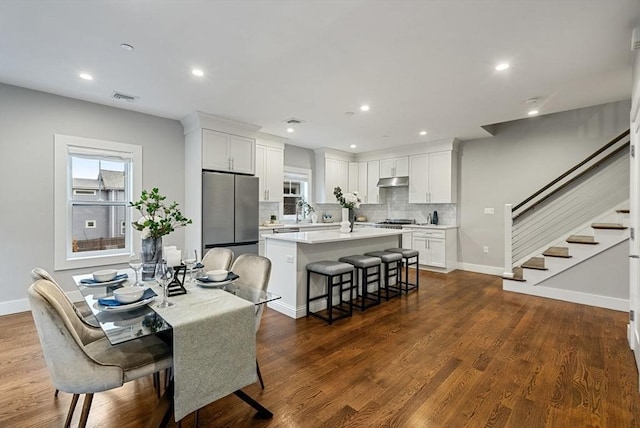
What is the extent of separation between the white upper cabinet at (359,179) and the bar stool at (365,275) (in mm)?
3272

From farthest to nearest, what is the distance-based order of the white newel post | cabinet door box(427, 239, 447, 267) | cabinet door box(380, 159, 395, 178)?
cabinet door box(380, 159, 395, 178) → cabinet door box(427, 239, 447, 267) → the white newel post

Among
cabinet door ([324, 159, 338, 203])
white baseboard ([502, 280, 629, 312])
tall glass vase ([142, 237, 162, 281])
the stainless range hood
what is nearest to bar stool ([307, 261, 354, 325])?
tall glass vase ([142, 237, 162, 281])

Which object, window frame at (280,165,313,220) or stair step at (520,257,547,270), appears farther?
window frame at (280,165,313,220)

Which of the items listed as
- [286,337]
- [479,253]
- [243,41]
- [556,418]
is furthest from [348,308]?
[479,253]

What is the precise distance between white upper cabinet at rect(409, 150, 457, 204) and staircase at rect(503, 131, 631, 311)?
1.29 metres

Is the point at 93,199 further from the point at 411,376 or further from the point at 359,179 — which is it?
the point at 359,179

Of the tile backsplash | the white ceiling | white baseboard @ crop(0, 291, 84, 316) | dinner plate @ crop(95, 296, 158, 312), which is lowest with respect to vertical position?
white baseboard @ crop(0, 291, 84, 316)

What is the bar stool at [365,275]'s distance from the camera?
379 centimetres

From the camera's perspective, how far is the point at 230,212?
4773mm

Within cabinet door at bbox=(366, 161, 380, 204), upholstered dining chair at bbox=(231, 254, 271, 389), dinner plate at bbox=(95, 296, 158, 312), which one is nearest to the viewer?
dinner plate at bbox=(95, 296, 158, 312)

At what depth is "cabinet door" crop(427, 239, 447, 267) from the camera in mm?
5836

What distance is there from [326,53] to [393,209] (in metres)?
5.12

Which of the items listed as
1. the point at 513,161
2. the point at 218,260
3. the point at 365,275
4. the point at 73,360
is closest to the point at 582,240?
the point at 513,161

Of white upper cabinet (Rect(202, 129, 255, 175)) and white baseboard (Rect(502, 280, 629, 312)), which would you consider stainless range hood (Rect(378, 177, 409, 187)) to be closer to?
white baseboard (Rect(502, 280, 629, 312))
